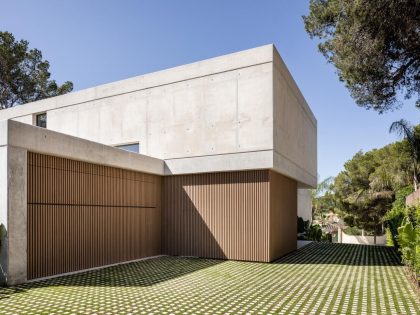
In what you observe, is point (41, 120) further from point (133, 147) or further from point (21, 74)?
point (21, 74)

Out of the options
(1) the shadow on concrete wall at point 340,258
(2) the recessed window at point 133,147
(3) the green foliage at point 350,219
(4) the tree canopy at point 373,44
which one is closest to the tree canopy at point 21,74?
(2) the recessed window at point 133,147

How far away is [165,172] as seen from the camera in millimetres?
13344

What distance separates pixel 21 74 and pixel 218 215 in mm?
22935

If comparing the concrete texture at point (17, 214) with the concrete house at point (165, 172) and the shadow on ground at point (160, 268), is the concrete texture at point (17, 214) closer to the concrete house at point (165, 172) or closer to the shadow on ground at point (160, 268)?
the concrete house at point (165, 172)

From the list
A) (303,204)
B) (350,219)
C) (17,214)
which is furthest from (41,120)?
(350,219)

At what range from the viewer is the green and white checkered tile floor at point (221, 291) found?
618 centimetres

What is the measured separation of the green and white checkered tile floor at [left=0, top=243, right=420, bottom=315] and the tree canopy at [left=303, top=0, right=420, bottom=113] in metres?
6.73

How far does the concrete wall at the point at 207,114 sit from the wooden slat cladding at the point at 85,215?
6.55 ft

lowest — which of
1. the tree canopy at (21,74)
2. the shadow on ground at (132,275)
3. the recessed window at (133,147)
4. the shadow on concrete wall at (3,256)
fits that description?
the shadow on ground at (132,275)

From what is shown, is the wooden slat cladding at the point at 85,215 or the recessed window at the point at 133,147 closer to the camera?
the wooden slat cladding at the point at 85,215

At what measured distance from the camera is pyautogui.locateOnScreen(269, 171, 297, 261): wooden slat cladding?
12.1 m

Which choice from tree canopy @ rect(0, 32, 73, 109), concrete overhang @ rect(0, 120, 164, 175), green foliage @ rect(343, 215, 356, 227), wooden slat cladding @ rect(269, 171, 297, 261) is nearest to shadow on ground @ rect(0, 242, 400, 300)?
wooden slat cladding @ rect(269, 171, 297, 261)

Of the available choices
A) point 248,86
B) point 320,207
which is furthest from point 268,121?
point 320,207

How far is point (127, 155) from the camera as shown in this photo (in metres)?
11.6
